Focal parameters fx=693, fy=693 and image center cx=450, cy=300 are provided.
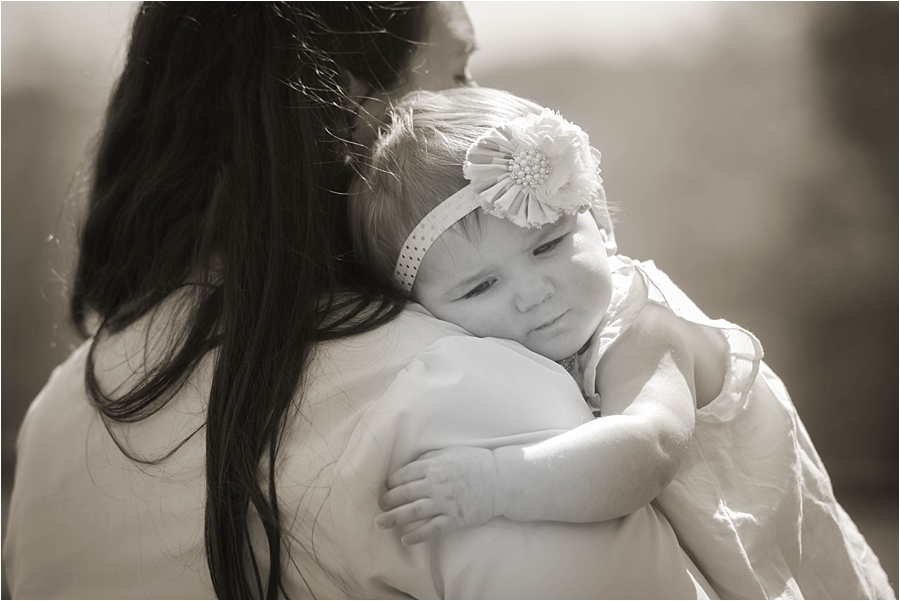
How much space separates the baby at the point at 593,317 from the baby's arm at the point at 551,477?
1cm

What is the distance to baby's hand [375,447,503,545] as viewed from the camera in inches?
32.1

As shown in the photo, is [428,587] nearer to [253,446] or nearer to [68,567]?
[253,446]

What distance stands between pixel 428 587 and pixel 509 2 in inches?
97.9

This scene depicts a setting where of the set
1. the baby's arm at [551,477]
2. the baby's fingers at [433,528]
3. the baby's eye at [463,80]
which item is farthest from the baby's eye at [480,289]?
the baby's eye at [463,80]

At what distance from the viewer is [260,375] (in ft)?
3.15

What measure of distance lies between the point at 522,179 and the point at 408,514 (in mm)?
536

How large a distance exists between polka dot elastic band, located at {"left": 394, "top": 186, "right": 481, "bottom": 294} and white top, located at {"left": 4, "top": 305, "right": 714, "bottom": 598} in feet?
0.46

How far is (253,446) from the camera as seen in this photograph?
3.01 ft

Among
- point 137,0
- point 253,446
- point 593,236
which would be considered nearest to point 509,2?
point 137,0

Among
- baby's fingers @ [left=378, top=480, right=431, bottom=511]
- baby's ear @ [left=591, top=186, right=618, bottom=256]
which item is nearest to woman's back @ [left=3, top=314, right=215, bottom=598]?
baby's fingers @ [left=378, top=480, right=431, bottom=511]

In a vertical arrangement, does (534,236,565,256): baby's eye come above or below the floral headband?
below

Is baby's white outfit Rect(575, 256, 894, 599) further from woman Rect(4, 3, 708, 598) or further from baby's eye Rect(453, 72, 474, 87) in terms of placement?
baby's eye Rect(453, 72, 474, 87)

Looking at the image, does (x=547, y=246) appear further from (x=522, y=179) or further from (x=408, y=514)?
(x=408, y=514)

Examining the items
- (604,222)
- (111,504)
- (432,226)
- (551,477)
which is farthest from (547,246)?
(111,504)
